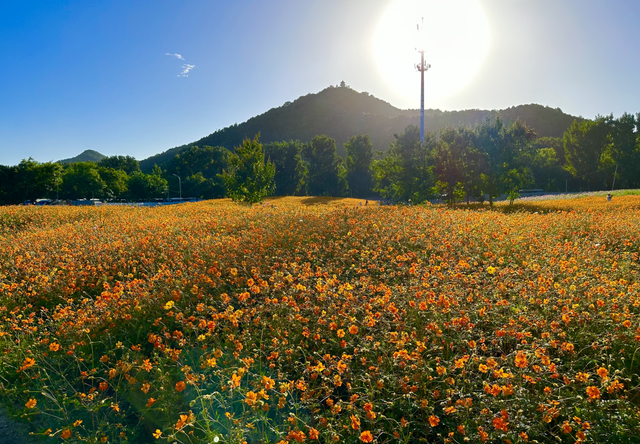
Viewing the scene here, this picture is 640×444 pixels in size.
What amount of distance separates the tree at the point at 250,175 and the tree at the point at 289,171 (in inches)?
1264

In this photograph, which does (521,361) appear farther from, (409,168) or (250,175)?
(409,168)

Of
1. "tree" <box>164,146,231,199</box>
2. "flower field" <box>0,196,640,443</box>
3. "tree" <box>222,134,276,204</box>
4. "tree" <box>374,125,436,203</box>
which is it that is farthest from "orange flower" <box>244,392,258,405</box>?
"tree" <box>164,146,231,199</box>

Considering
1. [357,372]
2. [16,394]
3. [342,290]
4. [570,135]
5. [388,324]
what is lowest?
[16,394]

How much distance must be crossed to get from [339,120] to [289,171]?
54.1m

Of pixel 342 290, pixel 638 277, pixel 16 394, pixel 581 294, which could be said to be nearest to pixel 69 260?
pixel 16 394

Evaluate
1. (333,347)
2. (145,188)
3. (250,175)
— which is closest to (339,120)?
(145,188)

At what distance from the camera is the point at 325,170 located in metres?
55.3

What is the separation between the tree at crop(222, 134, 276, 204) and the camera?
20.4 meters

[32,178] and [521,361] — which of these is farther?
[32,178]

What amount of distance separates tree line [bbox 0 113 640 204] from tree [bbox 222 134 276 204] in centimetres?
7

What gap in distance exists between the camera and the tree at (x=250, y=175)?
803 inches

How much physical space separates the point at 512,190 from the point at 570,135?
41955mm

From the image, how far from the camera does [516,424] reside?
224cm

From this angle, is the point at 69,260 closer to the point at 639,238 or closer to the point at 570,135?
the point at 639,238
